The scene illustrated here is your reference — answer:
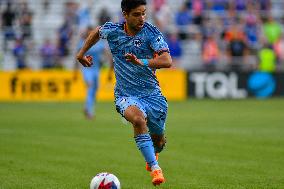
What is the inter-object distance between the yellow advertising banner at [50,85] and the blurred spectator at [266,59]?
331 centimetres

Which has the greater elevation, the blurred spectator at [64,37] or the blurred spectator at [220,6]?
the blurred spectator at [220,6]

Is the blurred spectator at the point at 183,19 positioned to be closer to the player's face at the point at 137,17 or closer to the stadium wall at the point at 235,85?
the stadium wall at the point at 235,85

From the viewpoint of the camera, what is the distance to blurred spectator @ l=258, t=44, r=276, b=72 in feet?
102

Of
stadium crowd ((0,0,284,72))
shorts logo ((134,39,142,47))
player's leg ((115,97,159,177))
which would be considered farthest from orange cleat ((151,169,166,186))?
stadium crowd ((0,0,284,72))

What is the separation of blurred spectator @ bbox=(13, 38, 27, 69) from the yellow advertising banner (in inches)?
59.1

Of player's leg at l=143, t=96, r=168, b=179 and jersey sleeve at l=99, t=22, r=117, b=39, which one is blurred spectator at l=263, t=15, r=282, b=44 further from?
jersey sleeve at l=99, t=22, r=117, b=39

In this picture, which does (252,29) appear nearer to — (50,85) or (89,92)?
(50,85)

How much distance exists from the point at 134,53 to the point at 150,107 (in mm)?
698

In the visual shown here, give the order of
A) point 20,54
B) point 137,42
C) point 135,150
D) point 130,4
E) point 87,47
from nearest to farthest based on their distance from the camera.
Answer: point 130,4, point 137,42, point 87,47, point 135,150, point 20,54

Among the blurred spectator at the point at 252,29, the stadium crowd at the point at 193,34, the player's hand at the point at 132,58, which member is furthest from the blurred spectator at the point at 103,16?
the player's hand at the point at 132,58

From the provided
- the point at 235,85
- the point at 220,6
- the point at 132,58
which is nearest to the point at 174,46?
the point at 235,85

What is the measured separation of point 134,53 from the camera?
9555 mm

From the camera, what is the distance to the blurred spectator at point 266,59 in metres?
31.1

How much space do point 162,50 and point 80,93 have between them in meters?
20.9
